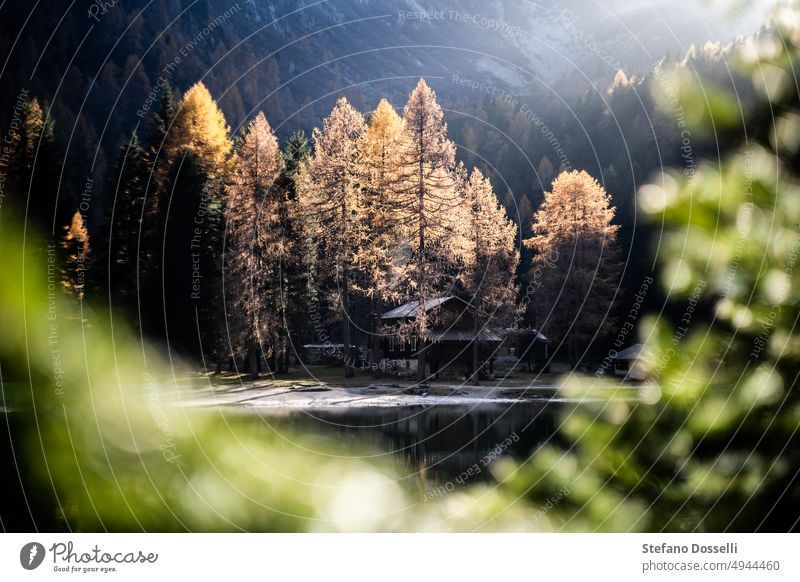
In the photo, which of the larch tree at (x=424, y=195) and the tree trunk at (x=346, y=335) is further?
the tree trunk at (x=346, y=335)

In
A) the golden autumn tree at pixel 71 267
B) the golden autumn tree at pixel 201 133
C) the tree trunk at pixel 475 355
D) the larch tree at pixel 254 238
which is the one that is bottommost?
the tree trunk at pixel 475 355

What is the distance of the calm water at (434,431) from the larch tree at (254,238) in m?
8.75

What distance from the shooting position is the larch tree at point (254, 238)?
2955 cm

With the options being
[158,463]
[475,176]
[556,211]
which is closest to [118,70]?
[475,176]

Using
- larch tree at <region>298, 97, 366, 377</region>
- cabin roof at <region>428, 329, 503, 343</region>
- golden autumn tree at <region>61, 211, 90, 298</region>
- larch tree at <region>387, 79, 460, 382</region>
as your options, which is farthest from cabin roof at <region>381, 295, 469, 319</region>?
golden autumn tree at <region>61, 211, 90, 298</region>

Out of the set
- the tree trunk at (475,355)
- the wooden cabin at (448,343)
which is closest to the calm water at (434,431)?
the tree trunk at (475,355)

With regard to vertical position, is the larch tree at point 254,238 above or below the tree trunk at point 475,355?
above

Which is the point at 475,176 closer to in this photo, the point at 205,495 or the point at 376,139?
the point at 376,139

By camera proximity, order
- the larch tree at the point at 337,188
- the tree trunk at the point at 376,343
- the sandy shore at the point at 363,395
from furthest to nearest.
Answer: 1. the tree trunk at the point at 376,343
2. the larch tree at the point at 337,188
3. the sandy shore at the point at 363,395

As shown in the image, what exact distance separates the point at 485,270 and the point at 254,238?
13116 millimetres

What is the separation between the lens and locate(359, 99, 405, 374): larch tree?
30.6m

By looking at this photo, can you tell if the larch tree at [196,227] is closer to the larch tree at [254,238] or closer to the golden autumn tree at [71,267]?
the larch tree at [254,238]

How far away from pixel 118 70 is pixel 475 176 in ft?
64.6

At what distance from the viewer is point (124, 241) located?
24.9m
